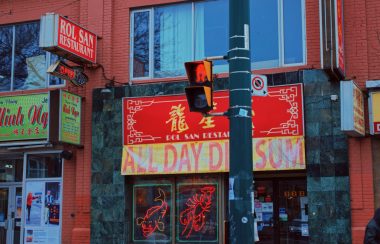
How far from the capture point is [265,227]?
41.0 feet

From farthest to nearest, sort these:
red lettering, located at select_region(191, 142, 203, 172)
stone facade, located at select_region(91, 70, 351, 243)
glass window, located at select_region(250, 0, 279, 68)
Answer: glass window, located at select_region(250, 0, 279, 68), red lettering, located at select_region(191, 142, 203, 172), stone facade, located at select_region(91, 70, 351, 243)

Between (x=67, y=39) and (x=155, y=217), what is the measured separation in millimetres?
4496

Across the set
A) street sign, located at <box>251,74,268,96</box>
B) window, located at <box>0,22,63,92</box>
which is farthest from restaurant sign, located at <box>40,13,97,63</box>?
street sign, located at <box>251,74,268,96</box>

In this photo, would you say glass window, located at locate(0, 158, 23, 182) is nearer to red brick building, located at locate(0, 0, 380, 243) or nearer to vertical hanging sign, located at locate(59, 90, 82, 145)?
red brick building, located at locate(0, 0, 380, 243)

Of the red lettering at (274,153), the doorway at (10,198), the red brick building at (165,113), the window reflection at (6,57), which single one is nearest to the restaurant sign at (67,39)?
the red brick building at (165,113)

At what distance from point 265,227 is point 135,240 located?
3.05 meters

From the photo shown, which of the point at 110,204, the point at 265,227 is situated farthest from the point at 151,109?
the point at 265,227

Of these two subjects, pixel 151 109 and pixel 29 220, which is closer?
pixel 151 109

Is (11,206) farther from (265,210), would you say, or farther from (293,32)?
(293,32)

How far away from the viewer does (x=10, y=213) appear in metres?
15.0

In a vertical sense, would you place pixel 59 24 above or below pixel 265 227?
above

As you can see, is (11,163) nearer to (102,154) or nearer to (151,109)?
(102,154)

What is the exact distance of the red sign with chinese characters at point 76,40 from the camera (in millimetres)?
12516

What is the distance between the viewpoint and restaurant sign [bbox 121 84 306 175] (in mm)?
11969
